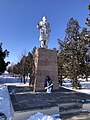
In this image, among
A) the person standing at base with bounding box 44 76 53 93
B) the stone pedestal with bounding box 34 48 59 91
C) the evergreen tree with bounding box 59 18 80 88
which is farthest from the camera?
the evergreen tree with bounding box 59 18 80 88

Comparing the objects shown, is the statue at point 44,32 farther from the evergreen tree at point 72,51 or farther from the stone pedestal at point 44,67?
the evergreen tree at point 72,51

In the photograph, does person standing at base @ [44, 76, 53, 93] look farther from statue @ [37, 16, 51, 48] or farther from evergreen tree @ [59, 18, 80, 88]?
Answer: evergreen tree @ [59, 18, 80, 88]

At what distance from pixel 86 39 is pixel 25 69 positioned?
16731 millimetres

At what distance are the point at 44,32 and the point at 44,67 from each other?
3289 millimetres

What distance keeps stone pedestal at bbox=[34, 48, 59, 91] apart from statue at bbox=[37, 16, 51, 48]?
1083mm

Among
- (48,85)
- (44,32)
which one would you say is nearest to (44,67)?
(48,85)

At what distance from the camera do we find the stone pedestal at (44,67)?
45.0 ft

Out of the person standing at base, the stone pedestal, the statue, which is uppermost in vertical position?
the statue

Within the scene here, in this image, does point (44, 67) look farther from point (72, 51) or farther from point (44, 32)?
point (72, 51)

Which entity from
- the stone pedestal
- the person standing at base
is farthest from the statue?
the person standing at base

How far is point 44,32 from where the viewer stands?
15336 mm

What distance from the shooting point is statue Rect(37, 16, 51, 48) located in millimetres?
15203

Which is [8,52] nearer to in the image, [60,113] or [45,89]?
[45,89]

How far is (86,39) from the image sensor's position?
20.4 meters
